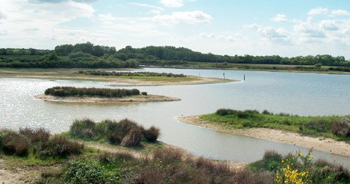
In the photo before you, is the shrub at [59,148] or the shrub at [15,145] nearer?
the shrub at [15,145]

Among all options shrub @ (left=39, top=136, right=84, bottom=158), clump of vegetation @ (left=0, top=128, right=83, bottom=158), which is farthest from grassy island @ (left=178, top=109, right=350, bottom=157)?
clump of vegetation @ (left=0, top=128, right=83, bottom=158)

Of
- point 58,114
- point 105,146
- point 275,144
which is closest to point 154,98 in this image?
point 58,114

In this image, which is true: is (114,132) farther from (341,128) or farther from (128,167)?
(341,128)

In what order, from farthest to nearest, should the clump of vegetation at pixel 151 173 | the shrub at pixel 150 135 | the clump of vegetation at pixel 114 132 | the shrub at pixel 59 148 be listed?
the shrub at pixel 150 135, the clump of vegetation at pixel 114 132, the shrub at pixel 59 148, the clump of vegetation at pixel 151 173

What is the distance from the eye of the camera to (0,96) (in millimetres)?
41000

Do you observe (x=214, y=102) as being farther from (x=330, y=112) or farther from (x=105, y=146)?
(x=105, y=146)

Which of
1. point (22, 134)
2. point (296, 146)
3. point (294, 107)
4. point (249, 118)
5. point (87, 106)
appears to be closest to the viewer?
point (22, 134)

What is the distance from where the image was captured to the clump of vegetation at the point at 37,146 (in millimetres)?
13867

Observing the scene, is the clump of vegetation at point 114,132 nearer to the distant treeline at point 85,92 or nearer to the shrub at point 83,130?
the shrub at point 83,130

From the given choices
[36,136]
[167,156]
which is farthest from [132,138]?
[167,156]

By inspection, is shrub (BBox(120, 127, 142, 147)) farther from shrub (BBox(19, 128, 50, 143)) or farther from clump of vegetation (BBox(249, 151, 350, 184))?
clump of vegetation (BBox(249, 151, 350, 184))

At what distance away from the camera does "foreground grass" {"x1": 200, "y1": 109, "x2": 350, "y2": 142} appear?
23.2m

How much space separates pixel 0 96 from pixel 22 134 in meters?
28.7

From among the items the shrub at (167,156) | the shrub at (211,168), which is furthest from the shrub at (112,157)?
the shrub at (211,168)
